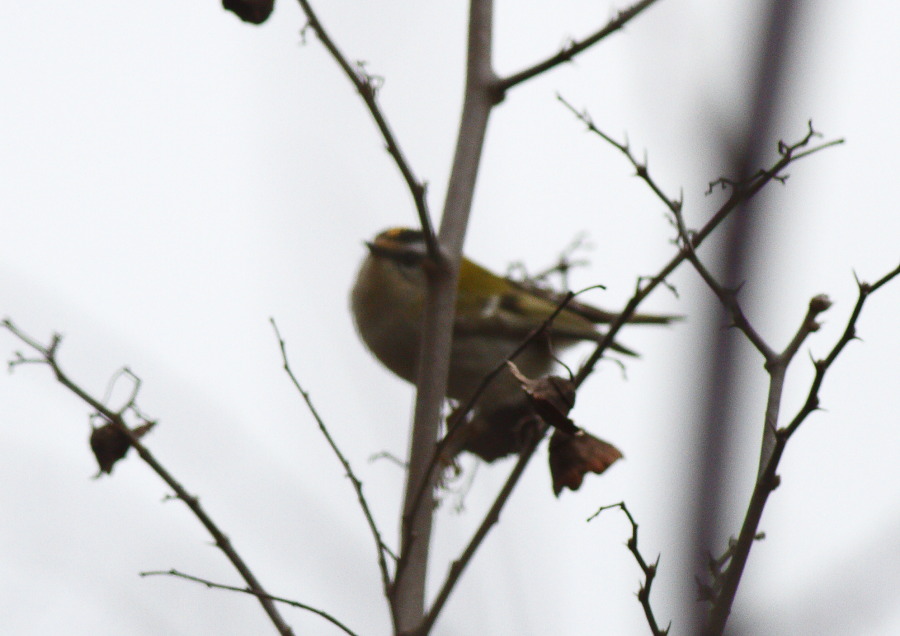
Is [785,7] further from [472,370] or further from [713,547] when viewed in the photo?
[472,370]

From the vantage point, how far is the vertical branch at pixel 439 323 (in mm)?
2240

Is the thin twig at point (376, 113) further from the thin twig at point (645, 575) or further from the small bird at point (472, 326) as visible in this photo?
the small bird at point (472, 326)

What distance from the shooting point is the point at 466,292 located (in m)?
4.71

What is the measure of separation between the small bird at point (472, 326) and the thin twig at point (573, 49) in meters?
1.39

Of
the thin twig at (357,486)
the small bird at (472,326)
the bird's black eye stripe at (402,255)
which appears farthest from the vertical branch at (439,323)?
the bird's black eye stripe at (402,255)

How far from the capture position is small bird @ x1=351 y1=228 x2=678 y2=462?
4.09 meters

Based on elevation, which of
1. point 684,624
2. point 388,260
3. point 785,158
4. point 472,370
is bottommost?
point 684,624

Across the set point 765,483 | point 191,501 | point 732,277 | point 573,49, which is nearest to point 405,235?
point 573,49

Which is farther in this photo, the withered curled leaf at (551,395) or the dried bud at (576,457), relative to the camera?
the dried bud at (576,457)

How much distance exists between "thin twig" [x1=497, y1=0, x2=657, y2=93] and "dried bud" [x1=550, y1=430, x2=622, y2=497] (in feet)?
3.19

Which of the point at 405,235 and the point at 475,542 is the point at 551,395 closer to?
the point at 475,542

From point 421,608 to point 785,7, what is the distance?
142 cm

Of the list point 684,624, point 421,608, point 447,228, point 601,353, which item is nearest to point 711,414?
point 684,624

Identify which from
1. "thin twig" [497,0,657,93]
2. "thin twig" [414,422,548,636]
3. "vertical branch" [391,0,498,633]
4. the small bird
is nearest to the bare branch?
"thin twig" [414,422,548,636]
